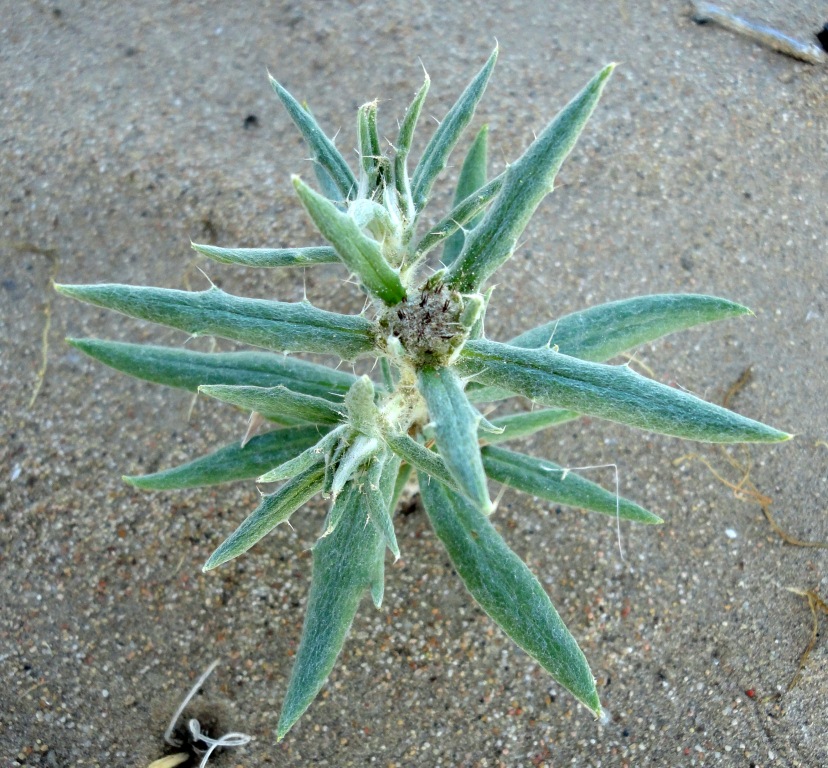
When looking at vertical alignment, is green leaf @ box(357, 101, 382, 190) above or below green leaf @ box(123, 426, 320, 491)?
above

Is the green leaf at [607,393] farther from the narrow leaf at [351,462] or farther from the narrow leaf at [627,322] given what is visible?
the narrow leaf at [627,322]

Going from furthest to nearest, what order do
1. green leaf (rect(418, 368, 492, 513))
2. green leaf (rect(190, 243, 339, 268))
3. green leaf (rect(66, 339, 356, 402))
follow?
green leaf (rect(66, 339, 356, 402)) → green leaf (rect(190, 243, 339, 268)) → green leaf (rect(418, 368, 492, 513))

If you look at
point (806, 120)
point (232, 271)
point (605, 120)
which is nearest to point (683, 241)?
point (605, 120)

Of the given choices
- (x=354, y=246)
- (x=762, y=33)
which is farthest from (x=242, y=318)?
(x=762, y=33)

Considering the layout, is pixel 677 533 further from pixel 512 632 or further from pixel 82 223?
pixel 82 223

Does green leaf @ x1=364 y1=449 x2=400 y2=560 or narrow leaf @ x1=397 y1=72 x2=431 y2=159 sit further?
narrow leaf @ x1=397 y1=72 x2=431 y2=159

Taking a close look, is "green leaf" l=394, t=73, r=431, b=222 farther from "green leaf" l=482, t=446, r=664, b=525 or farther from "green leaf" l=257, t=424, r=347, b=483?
"green leaf" l=482, t=446, r=664, b=525

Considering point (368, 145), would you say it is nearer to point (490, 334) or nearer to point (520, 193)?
point (520, 193)

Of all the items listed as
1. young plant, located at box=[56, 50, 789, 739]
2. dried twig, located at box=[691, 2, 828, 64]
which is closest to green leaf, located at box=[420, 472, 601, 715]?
young plant, located at box=[56, 50, 789, 739]
